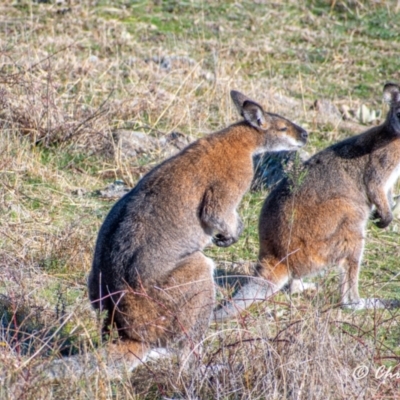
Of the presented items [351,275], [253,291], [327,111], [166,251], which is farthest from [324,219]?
[327,111]

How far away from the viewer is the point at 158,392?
15.2ft

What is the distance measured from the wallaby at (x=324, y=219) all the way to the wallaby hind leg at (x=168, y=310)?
3.12 feet

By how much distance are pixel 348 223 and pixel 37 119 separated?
3450 millimetres

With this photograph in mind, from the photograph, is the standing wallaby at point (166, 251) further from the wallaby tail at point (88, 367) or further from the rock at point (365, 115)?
the rock at point (365, 115)

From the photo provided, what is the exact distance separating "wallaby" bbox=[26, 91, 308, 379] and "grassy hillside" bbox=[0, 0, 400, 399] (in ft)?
0.52

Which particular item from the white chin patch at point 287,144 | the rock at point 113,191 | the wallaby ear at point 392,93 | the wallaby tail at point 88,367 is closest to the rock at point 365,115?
the wallaby ear at point 392,93

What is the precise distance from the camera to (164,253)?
5125 mm

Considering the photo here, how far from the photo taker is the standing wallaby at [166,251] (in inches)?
193

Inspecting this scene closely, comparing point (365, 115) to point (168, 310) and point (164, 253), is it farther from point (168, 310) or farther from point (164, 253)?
point (168, 310)

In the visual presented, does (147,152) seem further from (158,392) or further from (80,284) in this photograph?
(158,392)

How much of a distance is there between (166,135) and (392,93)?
2.77 metres

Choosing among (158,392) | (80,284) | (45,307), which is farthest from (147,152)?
(158,392)

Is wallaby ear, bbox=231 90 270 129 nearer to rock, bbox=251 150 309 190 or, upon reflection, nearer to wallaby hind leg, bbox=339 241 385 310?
wallaby hind leg, bbox=339 241 385 310

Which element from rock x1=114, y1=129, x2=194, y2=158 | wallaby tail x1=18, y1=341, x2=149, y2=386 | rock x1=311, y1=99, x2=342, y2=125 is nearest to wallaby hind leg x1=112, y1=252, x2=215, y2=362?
wallaby tail x1=18, y1=341, x2=149, y2=386
